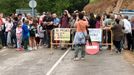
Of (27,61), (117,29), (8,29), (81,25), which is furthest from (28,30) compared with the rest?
(81,25)

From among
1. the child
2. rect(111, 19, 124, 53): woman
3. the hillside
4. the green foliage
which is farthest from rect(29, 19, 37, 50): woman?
the green foliage

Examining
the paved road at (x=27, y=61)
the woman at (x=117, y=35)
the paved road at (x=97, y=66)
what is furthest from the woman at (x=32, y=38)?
the woman at (x=117, y=35)

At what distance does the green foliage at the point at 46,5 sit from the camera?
80688mm

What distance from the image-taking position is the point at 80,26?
22422mm

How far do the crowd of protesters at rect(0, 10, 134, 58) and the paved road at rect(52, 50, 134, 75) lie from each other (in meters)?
2.48

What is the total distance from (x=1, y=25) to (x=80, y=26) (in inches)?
351

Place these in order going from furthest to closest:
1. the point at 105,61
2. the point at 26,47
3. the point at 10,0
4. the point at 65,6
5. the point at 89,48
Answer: the point at 10,0
the point at 65,6
the point at 26,47
the point at 89,48
the point at 105,61

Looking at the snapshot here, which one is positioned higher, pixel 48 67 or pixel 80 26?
pixel 80 26

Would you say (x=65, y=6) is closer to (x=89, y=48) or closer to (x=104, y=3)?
(x=104, y=3)

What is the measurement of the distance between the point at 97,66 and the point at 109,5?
27.8 m

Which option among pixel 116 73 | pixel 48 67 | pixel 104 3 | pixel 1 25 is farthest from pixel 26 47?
pixel 104 3

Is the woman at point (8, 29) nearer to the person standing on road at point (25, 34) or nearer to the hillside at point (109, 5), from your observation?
the person standing on road at point (25, 34)

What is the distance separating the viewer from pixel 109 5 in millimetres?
47500

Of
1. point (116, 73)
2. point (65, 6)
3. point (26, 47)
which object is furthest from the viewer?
point (65, 6)
